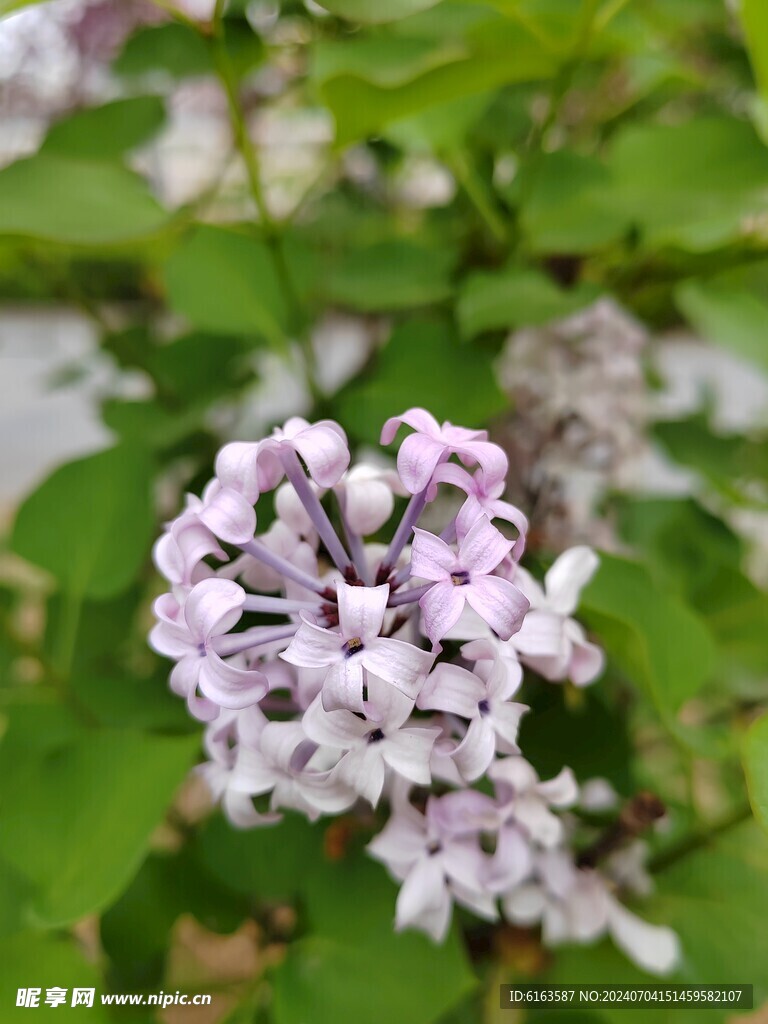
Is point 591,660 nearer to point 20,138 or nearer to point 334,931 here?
point 334,931

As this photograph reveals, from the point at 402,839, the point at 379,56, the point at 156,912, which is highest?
the point at 379,56

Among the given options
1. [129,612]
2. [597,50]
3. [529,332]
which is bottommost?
[129,612]

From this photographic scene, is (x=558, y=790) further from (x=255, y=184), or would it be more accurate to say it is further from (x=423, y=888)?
(x=255, y=184)

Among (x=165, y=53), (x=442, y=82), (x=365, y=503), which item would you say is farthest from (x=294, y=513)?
(x=165, y=53)

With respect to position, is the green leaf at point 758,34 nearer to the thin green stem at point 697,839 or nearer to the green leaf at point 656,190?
the green leaf at point 656,190

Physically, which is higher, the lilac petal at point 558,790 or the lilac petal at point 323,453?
the lilac petal at point 323,453

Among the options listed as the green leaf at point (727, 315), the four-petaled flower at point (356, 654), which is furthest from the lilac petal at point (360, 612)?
the green leaf at point (727, 315)

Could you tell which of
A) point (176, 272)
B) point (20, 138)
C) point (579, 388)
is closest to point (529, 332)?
point (579, 388)
